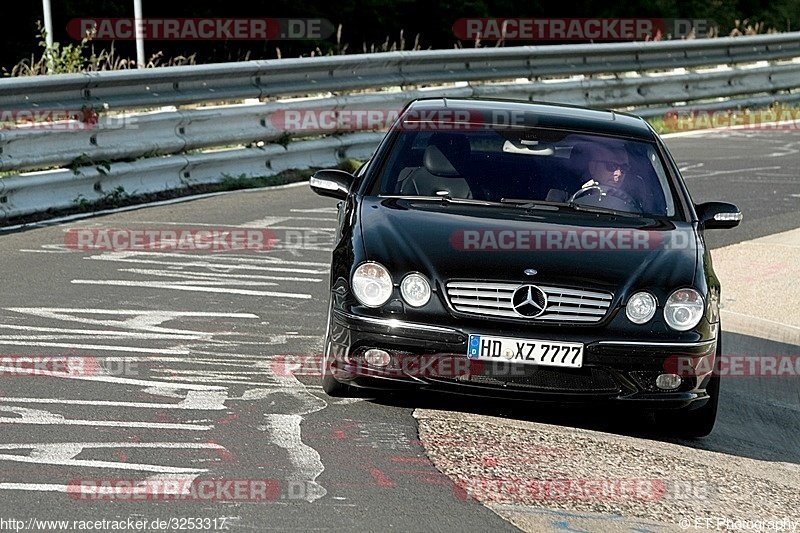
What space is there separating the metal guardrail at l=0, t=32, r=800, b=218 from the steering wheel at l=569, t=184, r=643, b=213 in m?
5.61

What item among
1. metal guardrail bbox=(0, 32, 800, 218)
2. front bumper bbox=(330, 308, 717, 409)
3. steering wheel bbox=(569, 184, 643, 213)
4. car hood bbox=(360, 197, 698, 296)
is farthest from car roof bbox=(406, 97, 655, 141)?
metal guardrail bbox=(0, 32, 800, 218)

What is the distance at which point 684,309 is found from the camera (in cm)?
625

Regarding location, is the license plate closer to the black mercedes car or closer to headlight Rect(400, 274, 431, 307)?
the black mercedes car

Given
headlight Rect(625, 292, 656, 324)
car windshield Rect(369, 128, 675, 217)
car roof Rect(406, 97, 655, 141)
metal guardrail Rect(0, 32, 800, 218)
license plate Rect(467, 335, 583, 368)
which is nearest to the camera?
license plate Rect(467, 335, 583, 368)

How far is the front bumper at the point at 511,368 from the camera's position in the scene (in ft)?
19.9

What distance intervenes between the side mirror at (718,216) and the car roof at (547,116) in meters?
0.61

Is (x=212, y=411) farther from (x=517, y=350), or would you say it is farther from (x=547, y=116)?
(x=547, y=116)

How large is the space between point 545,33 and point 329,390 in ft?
113

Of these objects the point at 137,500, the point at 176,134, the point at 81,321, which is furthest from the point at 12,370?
Result: the point at 176,134

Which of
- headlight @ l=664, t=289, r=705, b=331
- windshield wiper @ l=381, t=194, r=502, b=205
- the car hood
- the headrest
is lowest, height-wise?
headlight @ l=664, t=289, r=705, b=331

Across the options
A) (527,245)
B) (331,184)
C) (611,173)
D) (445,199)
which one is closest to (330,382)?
(527,245)

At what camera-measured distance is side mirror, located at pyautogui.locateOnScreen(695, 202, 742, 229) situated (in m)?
7.32

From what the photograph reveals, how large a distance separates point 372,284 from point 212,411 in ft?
3.05

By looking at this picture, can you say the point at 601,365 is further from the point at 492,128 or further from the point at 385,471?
the point at 492,128
